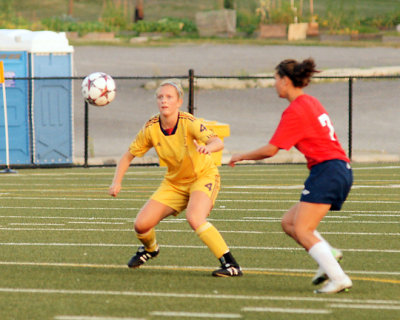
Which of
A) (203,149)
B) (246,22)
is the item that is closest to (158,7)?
(246,22)

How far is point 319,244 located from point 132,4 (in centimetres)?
6918

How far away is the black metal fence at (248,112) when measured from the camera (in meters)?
27.1

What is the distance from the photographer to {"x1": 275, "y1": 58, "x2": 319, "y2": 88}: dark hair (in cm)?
768

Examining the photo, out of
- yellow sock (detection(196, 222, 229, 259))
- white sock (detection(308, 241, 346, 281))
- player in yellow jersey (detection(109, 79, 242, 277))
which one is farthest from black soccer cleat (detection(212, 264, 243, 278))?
white sock (detection(308, 241, 346, 281))

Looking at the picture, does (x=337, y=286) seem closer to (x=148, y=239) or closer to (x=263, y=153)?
(x=263, y=153)

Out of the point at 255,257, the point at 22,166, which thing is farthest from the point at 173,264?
the point at 22,166

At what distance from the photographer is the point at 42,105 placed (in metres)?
20.7

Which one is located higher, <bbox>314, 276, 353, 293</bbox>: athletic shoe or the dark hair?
the dark hair

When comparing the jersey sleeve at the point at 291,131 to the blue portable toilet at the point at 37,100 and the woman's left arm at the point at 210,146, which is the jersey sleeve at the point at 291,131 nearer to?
the woman's left arm at the point at 210,146

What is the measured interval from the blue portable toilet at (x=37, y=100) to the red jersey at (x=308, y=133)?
13379 mm

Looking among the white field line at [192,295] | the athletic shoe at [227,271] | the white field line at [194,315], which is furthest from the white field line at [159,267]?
the white field line at [194,315]

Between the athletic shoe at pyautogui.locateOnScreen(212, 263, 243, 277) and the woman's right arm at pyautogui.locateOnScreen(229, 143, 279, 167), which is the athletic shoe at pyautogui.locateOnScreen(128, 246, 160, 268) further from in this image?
the woman's right arm at pyautogui.locateOnScreen(229, 143, 279, 167)

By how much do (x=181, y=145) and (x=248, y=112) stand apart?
81.4ft

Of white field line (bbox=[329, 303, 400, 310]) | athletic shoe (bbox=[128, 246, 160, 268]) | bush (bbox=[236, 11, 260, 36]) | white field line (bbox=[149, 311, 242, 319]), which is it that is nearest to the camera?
white field line (bbox=[149, 311, 242, 319])
